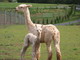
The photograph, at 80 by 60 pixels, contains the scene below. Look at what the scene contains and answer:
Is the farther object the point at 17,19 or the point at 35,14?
the point at 35,14

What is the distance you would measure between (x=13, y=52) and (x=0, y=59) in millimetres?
2371

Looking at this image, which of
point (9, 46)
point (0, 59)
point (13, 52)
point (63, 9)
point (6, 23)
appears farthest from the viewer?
point (63, 9)

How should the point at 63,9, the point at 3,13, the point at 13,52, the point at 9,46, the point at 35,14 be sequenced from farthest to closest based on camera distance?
the point at 63,9 < the point at 35,14 < the point at 3,13 < the point at 9,46 < the point at 13,52

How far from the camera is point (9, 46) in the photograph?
1845cm

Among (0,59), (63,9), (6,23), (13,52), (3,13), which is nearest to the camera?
(0,59)

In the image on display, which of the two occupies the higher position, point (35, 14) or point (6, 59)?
point (6, 59)

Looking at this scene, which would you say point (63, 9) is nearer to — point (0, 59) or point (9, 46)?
point (9, 46)

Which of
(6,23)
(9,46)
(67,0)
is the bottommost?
(67,0)

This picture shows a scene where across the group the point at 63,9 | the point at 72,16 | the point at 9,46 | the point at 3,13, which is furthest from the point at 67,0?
the point at 9,46

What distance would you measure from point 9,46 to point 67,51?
3657mm

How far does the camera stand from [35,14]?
51.7 m

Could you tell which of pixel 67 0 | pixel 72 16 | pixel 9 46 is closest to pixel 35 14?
pixel 72 16

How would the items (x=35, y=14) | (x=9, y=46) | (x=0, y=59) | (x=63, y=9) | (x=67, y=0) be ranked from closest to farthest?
(x=0, y=59) < (x=9, y=46) < (x=35, y=14) < (x=63, y=9) < (x=67, y=0)

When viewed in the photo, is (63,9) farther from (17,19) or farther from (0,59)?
(0,59)
